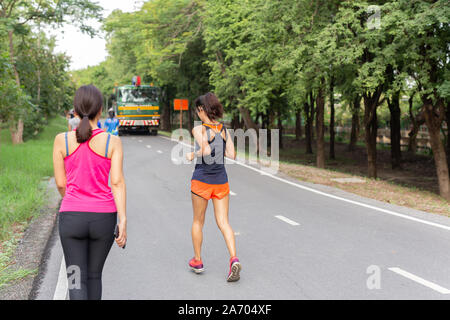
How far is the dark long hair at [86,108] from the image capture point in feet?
11.5

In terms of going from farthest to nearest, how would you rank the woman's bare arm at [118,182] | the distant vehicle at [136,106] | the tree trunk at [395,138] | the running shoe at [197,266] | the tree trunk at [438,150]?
the distant vehicle at [136,106], the tree trunk at [395,138], the tree trunk at [438,150], the running shoe at [197,266], the woman's bare arm at [118,182]

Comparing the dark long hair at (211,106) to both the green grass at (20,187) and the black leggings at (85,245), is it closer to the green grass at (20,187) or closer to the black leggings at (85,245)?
the black leggings at (85,245)

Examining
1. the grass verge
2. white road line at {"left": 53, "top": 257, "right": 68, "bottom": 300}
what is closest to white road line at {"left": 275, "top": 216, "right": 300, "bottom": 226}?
white road line at {"left": 53, "top": 257, "right": 68, "bottom": 300}

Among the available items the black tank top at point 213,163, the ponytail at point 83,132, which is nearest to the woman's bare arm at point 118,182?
the ponytail at point 83,132

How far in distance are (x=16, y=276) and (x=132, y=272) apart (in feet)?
4.08

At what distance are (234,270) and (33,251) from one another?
2930 mm

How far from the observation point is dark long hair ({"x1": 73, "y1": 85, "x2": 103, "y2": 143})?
350cm

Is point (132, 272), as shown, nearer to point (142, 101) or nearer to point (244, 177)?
point (244, 177)

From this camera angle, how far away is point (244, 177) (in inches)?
579

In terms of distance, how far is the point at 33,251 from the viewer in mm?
6676

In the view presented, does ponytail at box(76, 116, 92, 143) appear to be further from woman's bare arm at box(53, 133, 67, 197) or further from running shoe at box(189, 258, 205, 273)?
running shoe at box(189, 258, 205, 273)

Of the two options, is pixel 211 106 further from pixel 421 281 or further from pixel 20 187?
pixel 20 187

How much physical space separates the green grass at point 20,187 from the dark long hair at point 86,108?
455 centimetres

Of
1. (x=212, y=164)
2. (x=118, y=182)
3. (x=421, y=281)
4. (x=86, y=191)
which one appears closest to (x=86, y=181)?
(x=86, y=191)
